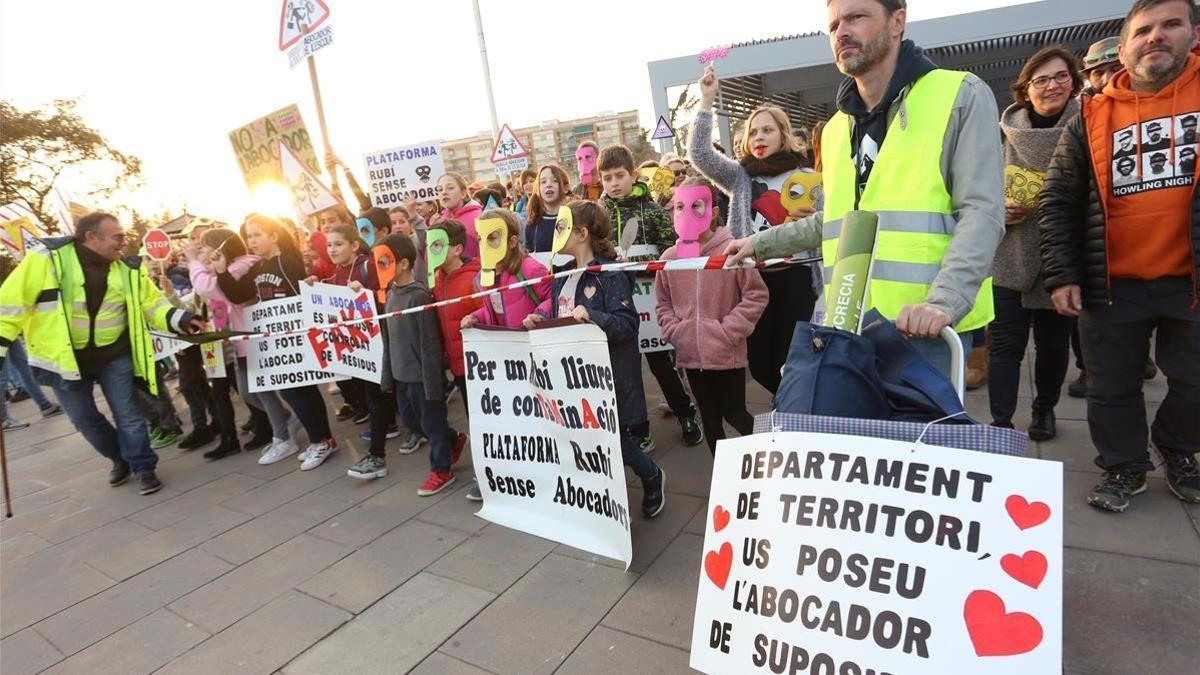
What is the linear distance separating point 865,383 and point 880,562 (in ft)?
1.31

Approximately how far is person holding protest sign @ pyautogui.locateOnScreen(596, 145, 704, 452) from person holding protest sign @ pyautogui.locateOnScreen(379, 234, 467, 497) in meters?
1.29

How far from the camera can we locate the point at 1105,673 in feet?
6.49

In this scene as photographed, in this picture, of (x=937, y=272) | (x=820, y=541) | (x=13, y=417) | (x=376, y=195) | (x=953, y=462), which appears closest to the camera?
(x=953, y=462)

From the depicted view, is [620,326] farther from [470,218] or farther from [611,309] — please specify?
[470,218]

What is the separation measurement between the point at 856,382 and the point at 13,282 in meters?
5.65

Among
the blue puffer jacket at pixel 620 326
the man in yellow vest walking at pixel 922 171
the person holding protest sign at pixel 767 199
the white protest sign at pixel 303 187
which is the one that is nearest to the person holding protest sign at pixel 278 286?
the white protest sign at pixel 303 187

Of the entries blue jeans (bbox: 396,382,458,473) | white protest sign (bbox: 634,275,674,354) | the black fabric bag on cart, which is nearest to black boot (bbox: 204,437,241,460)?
blue jeans (bbox: 396,382,458,473)

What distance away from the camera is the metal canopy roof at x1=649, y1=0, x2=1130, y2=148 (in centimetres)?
1367

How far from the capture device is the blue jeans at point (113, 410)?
4875 millimetres

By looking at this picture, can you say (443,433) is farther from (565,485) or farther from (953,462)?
(953,462)

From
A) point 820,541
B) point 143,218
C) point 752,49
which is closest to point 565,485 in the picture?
point 820,541

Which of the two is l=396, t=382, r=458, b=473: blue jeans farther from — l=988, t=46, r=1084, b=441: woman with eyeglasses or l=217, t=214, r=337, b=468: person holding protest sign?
l=988, t=46, r=1084, b=441: woman with eyeglasses

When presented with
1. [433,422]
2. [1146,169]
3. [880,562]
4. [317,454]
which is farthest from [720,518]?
[317,454]

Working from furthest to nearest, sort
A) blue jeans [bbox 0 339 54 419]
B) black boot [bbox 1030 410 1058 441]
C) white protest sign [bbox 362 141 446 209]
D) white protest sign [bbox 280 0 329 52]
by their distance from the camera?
blue jeans [bbox 0 339 54 419]
white protest sign [bbox 362 141 446 209]
white protest sign [bbox 280 0 329 52]
black boot [bbox 1030 410 1058 441]
